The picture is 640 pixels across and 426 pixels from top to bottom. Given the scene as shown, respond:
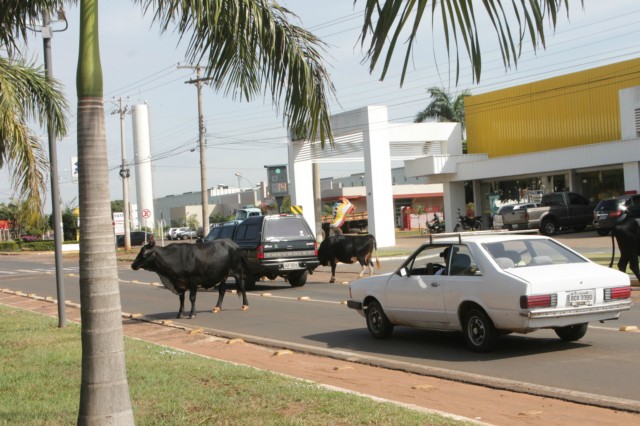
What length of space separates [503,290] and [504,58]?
7038 millimetres

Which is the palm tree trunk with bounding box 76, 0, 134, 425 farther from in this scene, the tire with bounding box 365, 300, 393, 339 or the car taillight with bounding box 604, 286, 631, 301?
the tire with bounding box 365, 300, 393, 339

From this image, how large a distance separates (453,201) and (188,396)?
43.5 m

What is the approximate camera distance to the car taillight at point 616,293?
10.6 metres

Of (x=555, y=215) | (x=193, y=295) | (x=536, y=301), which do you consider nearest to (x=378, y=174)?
(x=555, y=215)

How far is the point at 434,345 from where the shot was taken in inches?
486

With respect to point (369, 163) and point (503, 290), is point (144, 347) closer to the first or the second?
point (503, 290)

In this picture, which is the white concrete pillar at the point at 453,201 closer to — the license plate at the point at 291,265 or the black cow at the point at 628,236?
the license plate at the point at 291,265

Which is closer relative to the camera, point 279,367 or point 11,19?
point 11,19

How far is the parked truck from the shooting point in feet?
132

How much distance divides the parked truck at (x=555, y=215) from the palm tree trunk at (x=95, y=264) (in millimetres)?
35764

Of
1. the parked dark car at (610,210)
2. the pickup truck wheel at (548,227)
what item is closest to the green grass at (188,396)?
the parked dark car at (610,210)

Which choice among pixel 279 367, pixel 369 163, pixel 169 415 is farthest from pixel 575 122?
pixel 169 415

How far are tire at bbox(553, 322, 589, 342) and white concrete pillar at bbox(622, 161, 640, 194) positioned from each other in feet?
99.2

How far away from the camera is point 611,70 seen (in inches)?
1714
